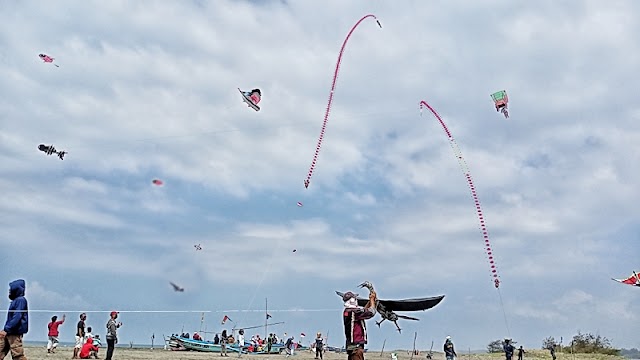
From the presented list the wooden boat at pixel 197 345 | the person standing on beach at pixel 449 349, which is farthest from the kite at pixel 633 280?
the wooden boat at pixel 197 345

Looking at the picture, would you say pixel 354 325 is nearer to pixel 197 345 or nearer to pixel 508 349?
pixel 508 349

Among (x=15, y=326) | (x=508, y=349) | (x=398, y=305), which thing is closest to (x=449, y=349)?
(x=508, y=349)

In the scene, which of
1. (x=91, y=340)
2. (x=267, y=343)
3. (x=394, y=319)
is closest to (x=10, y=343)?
(x=394, y=319)

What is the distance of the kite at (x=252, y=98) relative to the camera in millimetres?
23705

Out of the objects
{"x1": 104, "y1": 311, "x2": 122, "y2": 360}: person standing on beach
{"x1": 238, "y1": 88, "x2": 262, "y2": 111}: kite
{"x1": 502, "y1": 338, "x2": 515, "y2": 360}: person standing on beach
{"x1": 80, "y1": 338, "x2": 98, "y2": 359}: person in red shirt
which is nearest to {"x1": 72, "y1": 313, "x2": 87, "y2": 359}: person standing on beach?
{"x1": 80, "y1": 338, "x2": 98, "y2": 359}: person in red shirt

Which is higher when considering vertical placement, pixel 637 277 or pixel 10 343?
pixel 637 277

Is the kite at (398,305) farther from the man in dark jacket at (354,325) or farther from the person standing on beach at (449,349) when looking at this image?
the person standing on beach at (449,349)

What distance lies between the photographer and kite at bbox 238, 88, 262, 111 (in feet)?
77.8

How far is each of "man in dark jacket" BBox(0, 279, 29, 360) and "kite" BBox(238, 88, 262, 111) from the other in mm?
11880

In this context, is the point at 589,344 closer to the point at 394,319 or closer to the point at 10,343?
the point at 394,319

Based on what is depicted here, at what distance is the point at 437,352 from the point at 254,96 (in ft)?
179

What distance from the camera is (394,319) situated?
1720 centimetres

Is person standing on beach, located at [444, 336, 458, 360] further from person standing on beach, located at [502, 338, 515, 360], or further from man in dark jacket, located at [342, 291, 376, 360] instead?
man in dark jacket, located at [342, 291, 376, 360]

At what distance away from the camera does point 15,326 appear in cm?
1326
